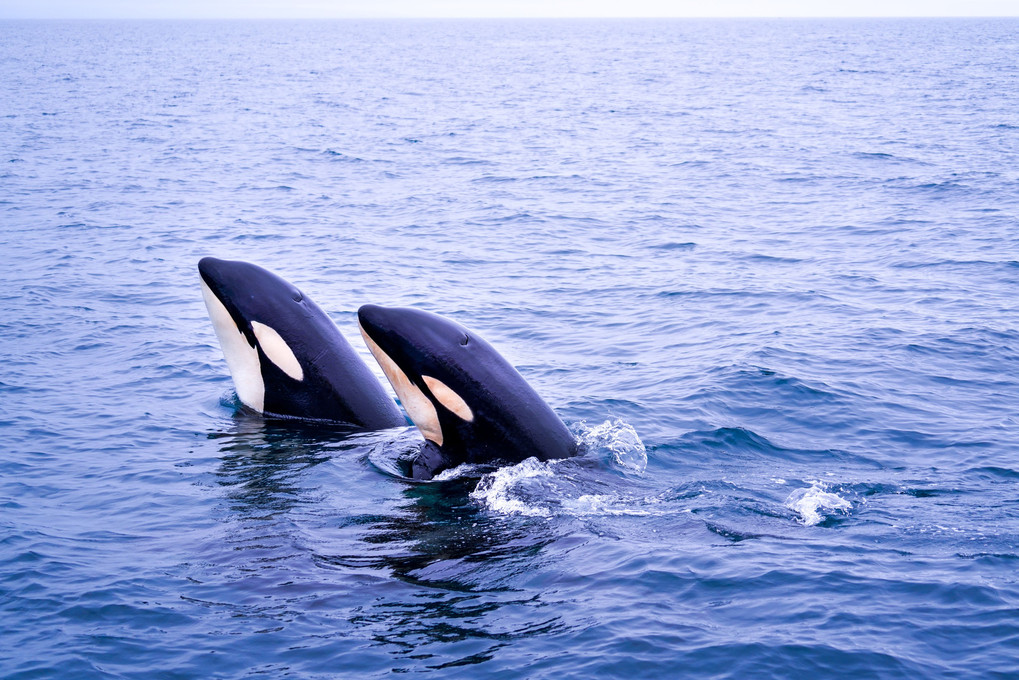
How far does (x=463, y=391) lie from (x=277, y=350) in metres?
2.89

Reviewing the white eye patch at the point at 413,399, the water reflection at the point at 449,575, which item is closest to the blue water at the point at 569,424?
the water reflection at the point at 449,575

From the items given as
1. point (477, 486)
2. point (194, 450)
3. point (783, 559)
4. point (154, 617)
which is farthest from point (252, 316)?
point (783, 559)

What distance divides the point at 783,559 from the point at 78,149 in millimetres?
42579

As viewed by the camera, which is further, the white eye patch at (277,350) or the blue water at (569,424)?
the white eye patch at (277,350)

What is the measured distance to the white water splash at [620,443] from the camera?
1205 cm

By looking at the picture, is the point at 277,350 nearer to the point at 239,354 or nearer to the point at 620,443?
the point at 239,354

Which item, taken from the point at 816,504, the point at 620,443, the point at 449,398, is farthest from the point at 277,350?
the point at 816,504

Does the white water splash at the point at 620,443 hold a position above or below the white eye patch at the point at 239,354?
below

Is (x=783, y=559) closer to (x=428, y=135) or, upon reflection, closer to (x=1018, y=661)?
(x=1018, y=661)

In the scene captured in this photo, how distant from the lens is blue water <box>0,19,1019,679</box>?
825 cm

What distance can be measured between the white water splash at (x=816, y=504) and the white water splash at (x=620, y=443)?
186 cm

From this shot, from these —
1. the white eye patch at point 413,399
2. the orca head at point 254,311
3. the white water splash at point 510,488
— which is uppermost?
the orca head at point 254,311

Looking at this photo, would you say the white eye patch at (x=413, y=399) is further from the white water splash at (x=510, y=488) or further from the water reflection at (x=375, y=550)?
the white water splash at (x=510, y=488)

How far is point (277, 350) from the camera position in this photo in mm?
12320
